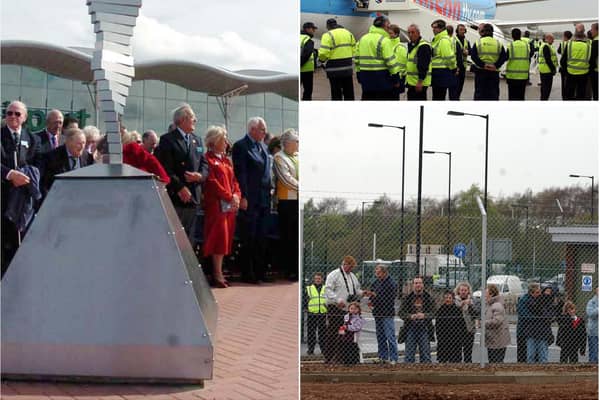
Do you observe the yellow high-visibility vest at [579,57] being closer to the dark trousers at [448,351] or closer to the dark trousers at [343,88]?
the dark trousers at [343,88]

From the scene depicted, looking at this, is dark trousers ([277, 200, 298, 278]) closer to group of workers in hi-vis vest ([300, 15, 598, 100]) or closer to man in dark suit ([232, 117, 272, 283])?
man in dark suit ([232, 117, 272, 283])

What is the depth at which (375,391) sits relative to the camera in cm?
708

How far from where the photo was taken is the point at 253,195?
8.28m

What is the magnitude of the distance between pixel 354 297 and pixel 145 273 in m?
3.31

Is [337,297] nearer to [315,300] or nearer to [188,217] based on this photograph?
[315,300]

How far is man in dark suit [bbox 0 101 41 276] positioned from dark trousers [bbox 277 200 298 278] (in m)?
2.50

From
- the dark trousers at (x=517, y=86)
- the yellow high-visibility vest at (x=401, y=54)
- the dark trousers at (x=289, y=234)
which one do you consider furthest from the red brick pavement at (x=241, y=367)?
the dark trousers at (x=517, y=86)

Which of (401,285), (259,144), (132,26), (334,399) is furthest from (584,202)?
(132,26)

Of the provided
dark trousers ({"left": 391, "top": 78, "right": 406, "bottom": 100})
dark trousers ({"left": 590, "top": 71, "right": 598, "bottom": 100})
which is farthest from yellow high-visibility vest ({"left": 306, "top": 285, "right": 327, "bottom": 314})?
dark trousers ({"left": 590, "top": 71, "right": 598, "bottom": 100})

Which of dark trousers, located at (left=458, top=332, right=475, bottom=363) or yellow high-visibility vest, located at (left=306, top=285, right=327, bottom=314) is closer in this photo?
yellow high-visibility vest, located at (left=306, top=285, right=327, bottom=314)

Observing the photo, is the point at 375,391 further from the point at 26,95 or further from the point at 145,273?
the point at 26,95

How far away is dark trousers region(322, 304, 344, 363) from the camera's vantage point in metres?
8.01

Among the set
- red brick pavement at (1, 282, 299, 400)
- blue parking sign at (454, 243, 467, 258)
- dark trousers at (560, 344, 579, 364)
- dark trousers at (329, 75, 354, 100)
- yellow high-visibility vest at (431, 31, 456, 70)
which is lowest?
dark trousers at (560, 344, 579, 364)

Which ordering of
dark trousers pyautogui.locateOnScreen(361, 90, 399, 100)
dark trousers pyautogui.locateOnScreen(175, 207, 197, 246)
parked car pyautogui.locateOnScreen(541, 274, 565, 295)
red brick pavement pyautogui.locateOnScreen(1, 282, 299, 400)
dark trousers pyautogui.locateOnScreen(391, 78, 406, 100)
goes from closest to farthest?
red brick pavement pyautogui.locateOnScreen(1, 282, 299, 400), dark trousers pyautogui.locateOnScreen(175, 207, 197, 246), parked car pyautogui.locateOnScreen(541, 274, 565, 295), dark trousers pyautogui.locateOnScreen(361, 90, 399, 100), dark trousers pyautogui.locateOnScreen(391, 78, 406, 100)
